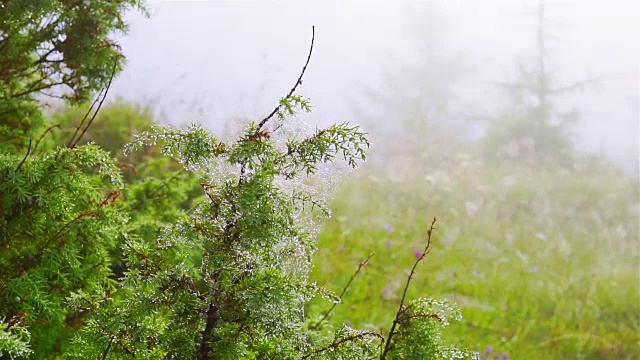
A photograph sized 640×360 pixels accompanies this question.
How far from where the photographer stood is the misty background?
9.10 meters

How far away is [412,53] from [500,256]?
32.4ft

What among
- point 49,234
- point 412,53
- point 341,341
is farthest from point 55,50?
point 412,53

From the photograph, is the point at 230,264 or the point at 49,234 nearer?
the point at 230,264

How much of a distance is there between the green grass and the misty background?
2.24m

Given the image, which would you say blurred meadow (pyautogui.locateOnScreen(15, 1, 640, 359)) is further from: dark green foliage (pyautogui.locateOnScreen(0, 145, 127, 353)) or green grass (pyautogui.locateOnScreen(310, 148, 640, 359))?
dark green foliage (pyautogui.locateOnScreen(0, 145, 127, 353))

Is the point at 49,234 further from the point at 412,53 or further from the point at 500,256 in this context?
the point at 412,53

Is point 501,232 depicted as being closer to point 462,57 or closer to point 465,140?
point 465,140

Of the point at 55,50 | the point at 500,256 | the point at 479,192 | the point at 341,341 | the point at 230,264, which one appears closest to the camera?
the point at 230,264

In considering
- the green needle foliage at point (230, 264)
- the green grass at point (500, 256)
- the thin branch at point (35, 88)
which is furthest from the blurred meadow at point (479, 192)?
the green needle foliage at point (230, 264)

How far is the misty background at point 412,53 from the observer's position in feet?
29.9

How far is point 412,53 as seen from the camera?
51.0 ft

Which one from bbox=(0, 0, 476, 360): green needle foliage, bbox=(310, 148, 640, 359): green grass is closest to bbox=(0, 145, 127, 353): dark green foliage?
bbox=(0, 0, 476, 360): green needle foliage

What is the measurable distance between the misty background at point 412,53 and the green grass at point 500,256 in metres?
2.24

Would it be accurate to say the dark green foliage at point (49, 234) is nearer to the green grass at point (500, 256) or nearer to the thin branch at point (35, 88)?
the thin branch at point (35, 88)
